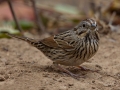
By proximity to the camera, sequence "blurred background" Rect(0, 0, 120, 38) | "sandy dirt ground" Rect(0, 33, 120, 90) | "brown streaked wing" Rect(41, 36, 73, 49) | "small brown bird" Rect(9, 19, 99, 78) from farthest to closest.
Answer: "blurred background" Rect(0, 0, 120, 38) < "brown streaked wing" Rect(41, 36, 73, 49) < "small brown bird" Rect(9, 19, 99, 78) < "sandy dirt ground" Rect(0, 33, 120, 90)

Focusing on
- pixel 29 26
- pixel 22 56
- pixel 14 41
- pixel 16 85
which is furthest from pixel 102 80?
pixel 29 26

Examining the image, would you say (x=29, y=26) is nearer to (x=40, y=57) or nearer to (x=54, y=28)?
(x=54, y=28)

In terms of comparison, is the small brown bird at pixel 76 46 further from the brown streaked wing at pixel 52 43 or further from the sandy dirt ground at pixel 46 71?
the sandy dirt ground at pixel 46 71

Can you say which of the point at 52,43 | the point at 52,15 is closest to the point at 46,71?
the point at 52,43

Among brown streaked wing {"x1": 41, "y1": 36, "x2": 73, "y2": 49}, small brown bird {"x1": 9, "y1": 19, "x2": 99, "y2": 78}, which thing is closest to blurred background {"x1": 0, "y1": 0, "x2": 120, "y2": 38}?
brown streaked wing {"x1": 41, "y1": 36, "x2": 73, "y2": 49}

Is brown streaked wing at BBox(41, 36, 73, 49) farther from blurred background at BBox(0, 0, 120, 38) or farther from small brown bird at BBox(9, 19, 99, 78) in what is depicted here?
blurred background at BBox(0, 0, 120, 38)

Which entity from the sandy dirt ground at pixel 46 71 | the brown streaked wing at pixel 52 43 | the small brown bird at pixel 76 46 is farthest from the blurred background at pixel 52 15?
the small brown bird at pixel 76 46
